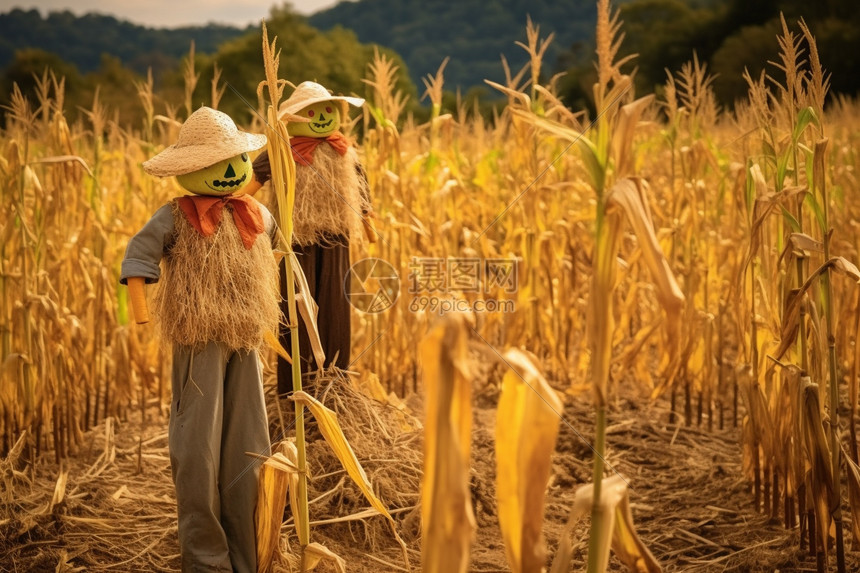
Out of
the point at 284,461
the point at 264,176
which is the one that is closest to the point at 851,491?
the point at 284,461

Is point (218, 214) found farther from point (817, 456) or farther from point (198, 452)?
point (817, 456)

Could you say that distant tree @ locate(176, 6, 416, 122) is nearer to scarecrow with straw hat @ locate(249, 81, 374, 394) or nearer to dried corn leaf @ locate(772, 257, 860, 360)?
scarecrow with straw hat @ locate(249, 81, 374, 394)

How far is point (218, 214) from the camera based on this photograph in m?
2.39

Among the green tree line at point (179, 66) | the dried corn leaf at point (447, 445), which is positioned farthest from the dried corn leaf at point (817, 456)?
the green tree line at point (179, 66)

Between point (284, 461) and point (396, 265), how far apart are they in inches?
86.7

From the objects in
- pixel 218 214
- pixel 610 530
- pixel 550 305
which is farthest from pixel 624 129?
pixel 550 305

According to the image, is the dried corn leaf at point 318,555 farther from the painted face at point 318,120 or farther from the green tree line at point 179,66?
the green tree line at point 179,66

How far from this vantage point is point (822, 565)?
2398mm

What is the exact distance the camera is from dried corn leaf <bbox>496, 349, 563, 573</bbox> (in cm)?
146

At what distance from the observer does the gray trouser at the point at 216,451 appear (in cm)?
237

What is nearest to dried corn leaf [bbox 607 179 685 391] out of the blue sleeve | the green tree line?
the blue sleeve

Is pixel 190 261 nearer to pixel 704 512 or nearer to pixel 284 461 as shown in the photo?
pixel 284 461

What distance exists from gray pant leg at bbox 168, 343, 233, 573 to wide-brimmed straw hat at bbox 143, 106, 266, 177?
52 cm

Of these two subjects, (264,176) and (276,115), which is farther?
(264,176)
